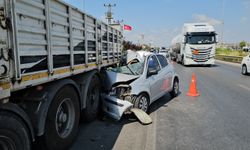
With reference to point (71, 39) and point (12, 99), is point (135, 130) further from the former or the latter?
point (12, 99)

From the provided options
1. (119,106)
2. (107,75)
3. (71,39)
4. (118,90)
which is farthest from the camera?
(107,75)

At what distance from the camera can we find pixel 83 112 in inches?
212

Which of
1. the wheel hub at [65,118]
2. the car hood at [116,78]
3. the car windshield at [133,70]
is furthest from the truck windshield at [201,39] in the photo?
the wheel hub at [65,118]

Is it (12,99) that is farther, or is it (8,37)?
(12,99)

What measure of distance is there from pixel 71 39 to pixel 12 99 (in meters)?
1.55

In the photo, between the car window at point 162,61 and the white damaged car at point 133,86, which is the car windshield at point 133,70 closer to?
the white damaged car at point 133,86

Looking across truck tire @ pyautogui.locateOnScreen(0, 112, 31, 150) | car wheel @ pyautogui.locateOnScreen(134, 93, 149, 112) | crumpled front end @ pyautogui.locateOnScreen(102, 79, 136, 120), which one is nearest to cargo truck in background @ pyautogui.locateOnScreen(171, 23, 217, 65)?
car wheel @ pyautogui.locateOnScreen(134, 93, 149, 112)

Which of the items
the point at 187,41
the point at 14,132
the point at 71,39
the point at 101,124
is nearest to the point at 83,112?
the point at 101,124

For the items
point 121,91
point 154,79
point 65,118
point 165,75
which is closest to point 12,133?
point 65,118

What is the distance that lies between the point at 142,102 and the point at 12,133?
3859 mm

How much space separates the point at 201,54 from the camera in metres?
22.0

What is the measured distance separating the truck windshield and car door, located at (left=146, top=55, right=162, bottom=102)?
1581 centimetres

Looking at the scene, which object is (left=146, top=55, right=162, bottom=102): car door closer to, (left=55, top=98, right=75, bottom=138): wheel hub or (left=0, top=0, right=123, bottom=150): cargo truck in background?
(left=0, top=0, right=123, bottom=150): cargo truck in background

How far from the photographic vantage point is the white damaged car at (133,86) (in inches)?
226
